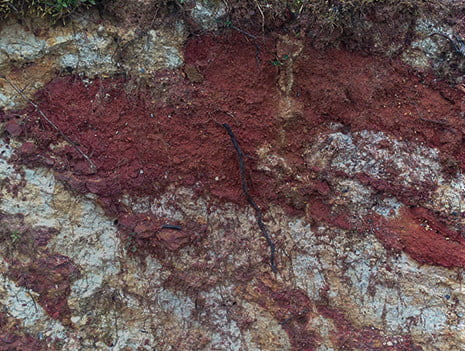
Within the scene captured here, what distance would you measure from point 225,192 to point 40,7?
2.62 m

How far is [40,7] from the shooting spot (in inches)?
123

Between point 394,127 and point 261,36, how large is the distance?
176cm

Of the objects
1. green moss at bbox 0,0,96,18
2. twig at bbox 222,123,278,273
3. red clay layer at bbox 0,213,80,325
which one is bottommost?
red clay layer at bbox 0,213,80,325

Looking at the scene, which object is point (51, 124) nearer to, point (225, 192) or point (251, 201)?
point (225, 192)

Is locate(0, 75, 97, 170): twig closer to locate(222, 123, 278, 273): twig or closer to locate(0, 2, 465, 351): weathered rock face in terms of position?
locate(0, 2, 465, 351): weathered rock face

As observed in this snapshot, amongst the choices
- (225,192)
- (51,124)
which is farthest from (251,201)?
(51,124)

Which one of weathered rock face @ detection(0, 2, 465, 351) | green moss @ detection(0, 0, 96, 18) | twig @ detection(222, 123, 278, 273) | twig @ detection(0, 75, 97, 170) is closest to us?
green moss @ detection(0, 0, 96, 18)

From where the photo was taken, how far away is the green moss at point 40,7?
3100mm

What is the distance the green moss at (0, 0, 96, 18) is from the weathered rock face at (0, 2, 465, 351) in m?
0.16

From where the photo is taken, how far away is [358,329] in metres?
3.77

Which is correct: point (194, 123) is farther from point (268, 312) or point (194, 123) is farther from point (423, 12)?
point (423, 12)

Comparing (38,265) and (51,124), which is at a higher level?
(51,124)

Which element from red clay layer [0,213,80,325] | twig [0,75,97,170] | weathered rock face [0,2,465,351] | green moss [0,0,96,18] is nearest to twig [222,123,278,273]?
weathered rock face [0,2,465,351]

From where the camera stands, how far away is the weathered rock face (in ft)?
11.5
